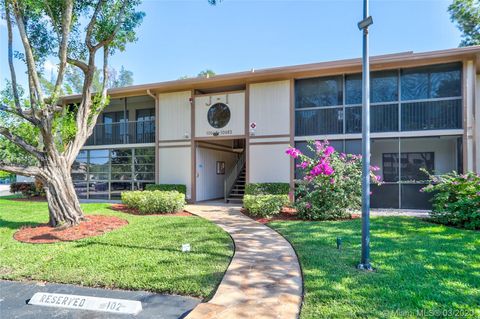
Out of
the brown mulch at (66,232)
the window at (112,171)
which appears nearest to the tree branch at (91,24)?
the brown mulch at (66,232)

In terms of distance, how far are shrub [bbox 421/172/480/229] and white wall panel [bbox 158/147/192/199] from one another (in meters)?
9.03

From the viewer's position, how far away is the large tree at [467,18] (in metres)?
18.3

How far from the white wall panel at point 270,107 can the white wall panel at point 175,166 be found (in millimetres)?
3447

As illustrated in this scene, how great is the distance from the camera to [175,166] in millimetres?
13133

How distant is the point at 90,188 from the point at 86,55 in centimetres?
757

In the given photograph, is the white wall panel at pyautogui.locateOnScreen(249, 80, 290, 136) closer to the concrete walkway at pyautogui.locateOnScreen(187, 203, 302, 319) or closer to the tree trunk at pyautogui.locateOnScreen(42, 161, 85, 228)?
the concrete walkway at pyautogui.locateOnScreen(187, 203, 302, 319)

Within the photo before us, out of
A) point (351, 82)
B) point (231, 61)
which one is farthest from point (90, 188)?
point (351, 82)

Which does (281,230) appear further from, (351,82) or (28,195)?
(28,195)

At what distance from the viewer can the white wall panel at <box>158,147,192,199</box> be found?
42.3 feet

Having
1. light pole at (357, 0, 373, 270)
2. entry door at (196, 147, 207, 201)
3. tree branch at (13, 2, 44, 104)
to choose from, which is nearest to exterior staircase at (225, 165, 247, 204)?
entry door at (196, 147, 207, 201)

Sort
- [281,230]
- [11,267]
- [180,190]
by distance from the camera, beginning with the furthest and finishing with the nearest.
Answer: [180,190], [281,230], [11,267]

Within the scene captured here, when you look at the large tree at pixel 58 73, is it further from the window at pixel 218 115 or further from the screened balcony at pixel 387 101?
the screened balcony at pixel 387 101

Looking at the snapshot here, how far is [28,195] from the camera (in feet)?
49.7

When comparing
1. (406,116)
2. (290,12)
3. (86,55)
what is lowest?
(406,116)
